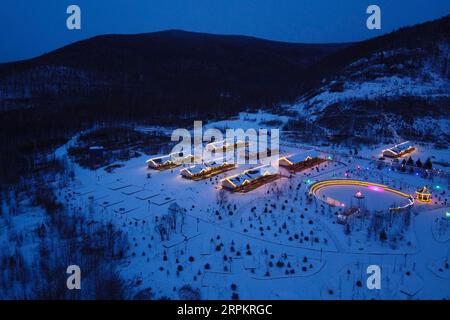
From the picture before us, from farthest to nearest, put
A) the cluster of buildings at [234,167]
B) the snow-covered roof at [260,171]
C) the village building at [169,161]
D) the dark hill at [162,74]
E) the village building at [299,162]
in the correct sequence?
1. the dark hill at [162,74]
2. the village building at [169,161]
3. the village building at [299,162]
4. the snow-covered roof at [260,171]
5. the cluster of buildings at [234,167]

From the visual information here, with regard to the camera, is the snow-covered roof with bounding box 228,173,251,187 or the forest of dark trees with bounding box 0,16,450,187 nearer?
the snow-covered roof with bounding box 228,173,251,187

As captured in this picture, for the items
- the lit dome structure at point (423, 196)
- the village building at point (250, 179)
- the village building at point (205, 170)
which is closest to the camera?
the lit dome structure at point (423, 196)

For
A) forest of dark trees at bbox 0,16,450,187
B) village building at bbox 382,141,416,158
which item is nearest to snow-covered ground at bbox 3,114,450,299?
village building at bbox 382,141,416,158

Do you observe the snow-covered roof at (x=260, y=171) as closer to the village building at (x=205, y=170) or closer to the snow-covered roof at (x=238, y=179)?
the snow-covered roof at (x=238, y=179)

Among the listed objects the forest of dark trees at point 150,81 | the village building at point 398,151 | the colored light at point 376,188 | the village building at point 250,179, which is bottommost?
the colored light at point 376,188

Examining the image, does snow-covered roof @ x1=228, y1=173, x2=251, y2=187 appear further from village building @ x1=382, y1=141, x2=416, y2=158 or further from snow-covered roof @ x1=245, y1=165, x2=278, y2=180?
village building @ x1=382, y1=141, x2=416, y2=158

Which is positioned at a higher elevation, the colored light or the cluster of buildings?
the cluster of buildings

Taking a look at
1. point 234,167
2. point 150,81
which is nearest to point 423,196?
point 234,167

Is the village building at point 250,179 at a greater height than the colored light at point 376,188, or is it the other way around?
the village building at point 250,179

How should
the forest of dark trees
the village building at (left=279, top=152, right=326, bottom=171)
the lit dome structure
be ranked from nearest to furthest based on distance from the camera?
the lit dome structure < the village building at (left=279, top=152, right=326, bottom=171) < the forest of dark trees

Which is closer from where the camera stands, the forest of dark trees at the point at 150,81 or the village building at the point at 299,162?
the village building at the point at 299,162

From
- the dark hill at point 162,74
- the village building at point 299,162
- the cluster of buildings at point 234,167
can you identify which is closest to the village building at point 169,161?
the cluster of buildings at point 234,167

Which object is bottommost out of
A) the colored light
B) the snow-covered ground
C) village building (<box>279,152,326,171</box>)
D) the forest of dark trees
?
the snow-covered ground

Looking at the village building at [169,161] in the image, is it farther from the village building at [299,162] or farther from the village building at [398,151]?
the village building at [398,151]
